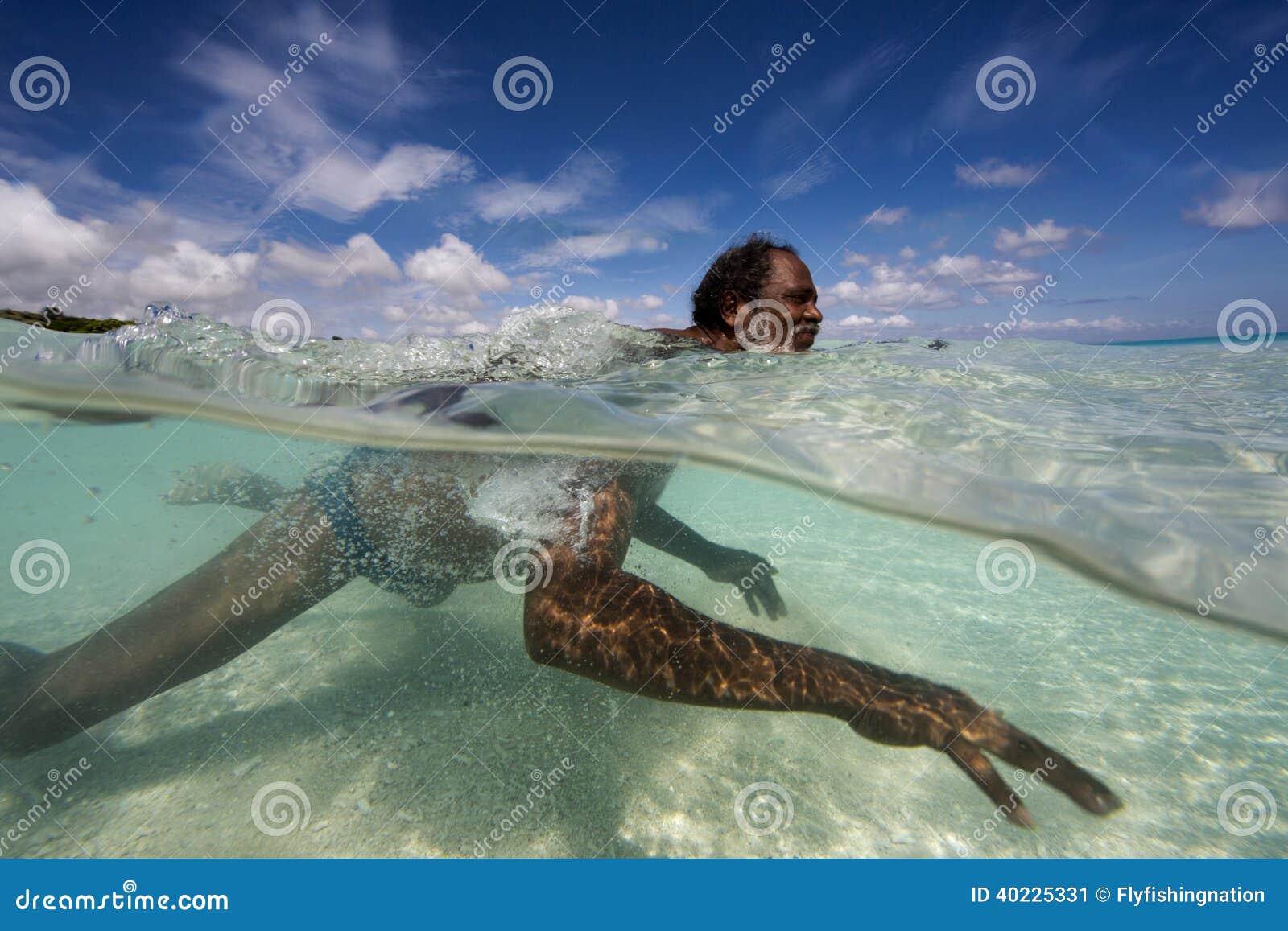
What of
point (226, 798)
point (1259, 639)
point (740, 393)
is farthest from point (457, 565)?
point (1259, 639)

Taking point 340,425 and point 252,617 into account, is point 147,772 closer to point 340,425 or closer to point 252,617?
point 252,617

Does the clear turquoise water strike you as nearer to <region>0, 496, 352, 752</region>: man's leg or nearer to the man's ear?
<region>0, 496, 352, 752</region>: man's leg

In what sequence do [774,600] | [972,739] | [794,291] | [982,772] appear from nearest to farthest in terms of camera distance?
[982,772], [972,739], [774,600], [794,291]

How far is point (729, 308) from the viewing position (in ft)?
25.0

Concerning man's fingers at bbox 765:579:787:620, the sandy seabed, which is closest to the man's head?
the sandy seabed

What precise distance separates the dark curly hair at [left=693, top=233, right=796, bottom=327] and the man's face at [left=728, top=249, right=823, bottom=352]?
0.11m

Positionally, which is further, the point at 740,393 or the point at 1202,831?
the point at 740,393

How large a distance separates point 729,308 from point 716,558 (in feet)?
12.6

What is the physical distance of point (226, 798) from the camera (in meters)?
3.94

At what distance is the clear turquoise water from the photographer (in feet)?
12.6

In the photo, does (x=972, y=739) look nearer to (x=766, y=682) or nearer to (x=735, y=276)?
(x=766, y=682)

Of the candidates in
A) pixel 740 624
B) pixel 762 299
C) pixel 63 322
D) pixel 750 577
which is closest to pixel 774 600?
pixel 750 577

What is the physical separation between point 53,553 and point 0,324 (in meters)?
2.90

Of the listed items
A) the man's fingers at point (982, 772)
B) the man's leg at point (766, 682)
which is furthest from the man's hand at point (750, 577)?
the man's fingers at point (982, 772)
